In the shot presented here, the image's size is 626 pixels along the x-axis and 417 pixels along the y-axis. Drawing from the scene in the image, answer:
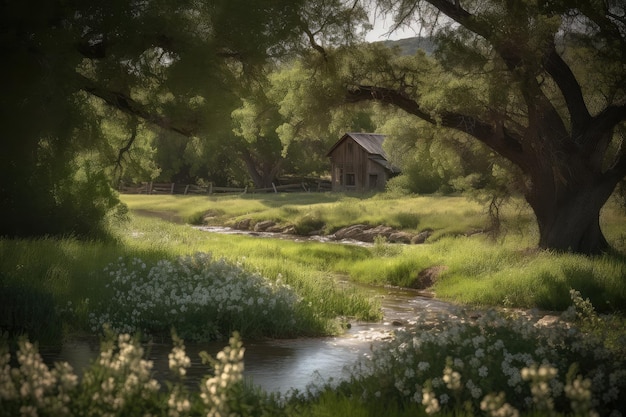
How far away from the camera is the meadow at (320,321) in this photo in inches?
254

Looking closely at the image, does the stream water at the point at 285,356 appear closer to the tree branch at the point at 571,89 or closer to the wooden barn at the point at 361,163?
the tree branch at the point at 571,89

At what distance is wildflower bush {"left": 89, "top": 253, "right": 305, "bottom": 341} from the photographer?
44.4 feet

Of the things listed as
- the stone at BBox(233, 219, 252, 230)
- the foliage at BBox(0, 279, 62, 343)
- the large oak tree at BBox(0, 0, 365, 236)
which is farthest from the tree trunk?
the stone at BBox(233, 219, 252, 230)

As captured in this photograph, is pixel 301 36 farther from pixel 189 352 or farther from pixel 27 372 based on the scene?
pixel 27 372

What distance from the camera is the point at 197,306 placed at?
13.9 meters

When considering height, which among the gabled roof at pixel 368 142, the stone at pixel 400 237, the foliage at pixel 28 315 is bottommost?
the stone at pixel 400 237

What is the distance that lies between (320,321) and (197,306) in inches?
101

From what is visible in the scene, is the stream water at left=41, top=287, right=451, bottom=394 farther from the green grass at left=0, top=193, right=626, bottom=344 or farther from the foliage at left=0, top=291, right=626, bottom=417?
the foliage at left=0, top=291, right=626, bottom=417

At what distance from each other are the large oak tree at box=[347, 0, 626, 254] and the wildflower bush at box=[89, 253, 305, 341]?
920 centimetres

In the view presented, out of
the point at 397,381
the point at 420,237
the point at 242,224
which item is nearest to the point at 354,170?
the point at 242,224

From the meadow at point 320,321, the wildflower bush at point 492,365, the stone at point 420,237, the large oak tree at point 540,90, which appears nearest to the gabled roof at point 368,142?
the stone at point 420,237

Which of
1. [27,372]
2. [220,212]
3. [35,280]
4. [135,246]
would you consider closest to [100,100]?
[135,246]

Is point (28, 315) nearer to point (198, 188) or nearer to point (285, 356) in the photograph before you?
point (285, 356)

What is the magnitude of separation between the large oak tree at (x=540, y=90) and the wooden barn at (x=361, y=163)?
38711 millimetres
